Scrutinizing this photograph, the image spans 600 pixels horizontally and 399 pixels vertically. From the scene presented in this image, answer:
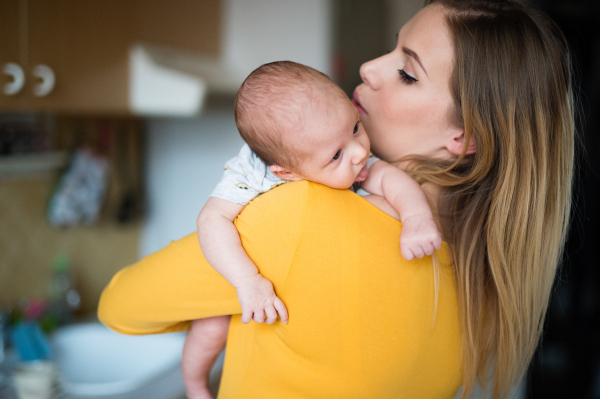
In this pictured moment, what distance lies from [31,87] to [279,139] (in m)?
1.08

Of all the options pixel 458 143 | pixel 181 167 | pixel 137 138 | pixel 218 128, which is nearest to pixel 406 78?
pixel 458 143

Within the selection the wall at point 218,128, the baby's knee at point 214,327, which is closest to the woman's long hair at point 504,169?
the baby's knee at point 214,327

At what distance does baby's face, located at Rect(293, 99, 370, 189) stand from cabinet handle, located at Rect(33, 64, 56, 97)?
3.60 feet

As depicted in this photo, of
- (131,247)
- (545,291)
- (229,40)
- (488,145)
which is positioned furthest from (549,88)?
(131,247)

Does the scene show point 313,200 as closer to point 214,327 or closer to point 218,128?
point 214,327

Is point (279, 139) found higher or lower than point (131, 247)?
higher

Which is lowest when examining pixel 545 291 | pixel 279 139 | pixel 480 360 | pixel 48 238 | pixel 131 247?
pixel 131 247

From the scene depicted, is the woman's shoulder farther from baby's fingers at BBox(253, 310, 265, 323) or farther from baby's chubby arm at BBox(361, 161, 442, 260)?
baby's fingers at BBox(253, 310, 265, 323)

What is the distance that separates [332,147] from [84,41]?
4.12ft

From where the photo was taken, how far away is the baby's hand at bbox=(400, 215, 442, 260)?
641mm

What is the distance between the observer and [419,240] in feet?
2.10

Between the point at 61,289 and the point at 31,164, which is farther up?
the point at 31,164

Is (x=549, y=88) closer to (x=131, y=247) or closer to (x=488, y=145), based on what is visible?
(x=488, y=145)

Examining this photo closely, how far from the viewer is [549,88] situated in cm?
79
